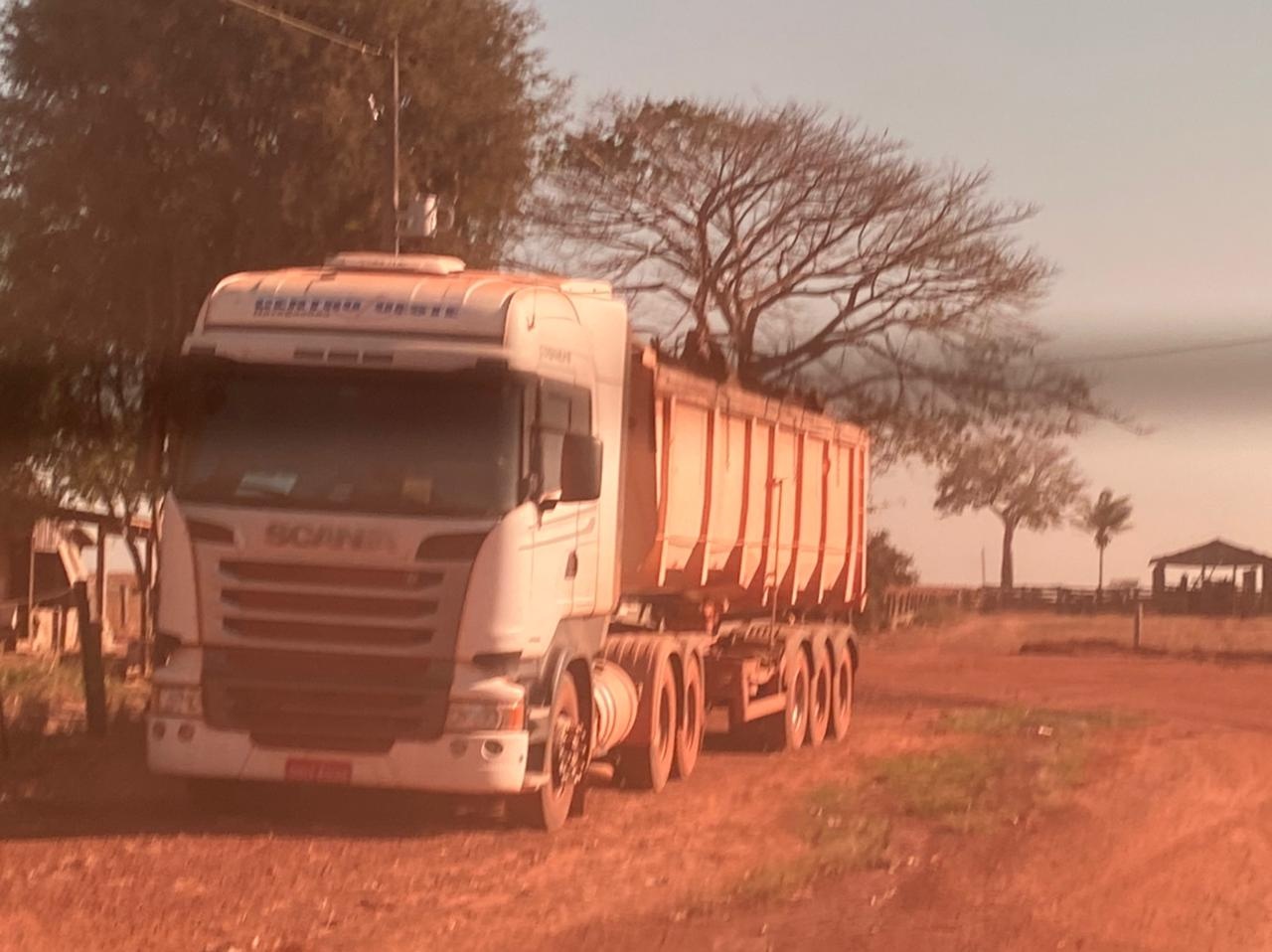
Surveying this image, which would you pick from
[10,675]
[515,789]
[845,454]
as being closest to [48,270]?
[10,675]

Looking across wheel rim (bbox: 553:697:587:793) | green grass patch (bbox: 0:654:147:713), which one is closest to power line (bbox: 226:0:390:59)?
green grass patch (bbox: 0:654:147:713)

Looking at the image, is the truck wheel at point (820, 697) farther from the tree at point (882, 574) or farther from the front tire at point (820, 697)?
the tree at point (882, 574)

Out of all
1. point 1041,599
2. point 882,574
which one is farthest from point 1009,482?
point 1041,599

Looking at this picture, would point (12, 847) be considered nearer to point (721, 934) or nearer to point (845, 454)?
point (721, 934)

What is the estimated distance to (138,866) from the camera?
11.8 meters

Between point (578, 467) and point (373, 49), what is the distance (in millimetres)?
12781

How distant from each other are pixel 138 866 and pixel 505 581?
2806mm

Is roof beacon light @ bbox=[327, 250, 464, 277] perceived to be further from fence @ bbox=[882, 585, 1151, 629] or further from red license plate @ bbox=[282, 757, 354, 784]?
fence @ bbox=[882, 585, 1151, 629]

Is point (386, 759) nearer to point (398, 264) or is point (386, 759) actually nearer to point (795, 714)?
point (398, 264)

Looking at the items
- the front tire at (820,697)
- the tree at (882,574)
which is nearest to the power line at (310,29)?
the front tire at (820,697)

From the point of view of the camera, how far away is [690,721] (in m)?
17.8

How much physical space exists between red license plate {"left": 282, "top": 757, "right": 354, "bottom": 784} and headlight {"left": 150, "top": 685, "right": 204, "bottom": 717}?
2.19ft

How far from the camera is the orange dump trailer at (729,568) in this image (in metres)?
16.1

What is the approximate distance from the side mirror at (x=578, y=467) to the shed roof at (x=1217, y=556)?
47.6 meters
